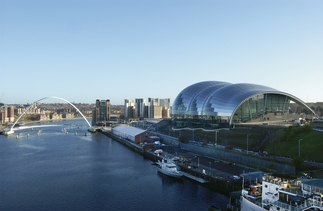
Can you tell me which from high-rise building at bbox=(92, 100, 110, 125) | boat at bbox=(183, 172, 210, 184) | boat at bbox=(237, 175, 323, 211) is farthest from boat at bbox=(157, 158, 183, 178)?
high-rise building at bbox=(92, 100, 110, 125)

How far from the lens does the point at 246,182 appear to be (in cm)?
1877

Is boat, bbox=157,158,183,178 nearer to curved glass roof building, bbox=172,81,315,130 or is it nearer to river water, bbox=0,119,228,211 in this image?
river water, bbox=0,119,228,211

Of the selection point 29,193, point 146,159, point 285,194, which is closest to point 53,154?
point 146,159

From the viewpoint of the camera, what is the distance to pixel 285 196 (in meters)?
13.1

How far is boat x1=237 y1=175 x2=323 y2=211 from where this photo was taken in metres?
11.9

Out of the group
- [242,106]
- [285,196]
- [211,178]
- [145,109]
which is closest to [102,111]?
[145,109]

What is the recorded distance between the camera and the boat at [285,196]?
11.9 meters

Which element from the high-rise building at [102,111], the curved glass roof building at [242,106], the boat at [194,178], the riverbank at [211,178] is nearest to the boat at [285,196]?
the riverbank at [211,178]

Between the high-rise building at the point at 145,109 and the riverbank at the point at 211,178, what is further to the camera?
the high-rise building at the point at 145,109

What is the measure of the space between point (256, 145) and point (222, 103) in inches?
443

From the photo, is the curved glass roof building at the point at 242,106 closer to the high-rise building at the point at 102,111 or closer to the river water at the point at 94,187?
the river water at the point at 94,187

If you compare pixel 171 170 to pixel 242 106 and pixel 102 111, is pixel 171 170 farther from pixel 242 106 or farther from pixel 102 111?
pixel 102 111

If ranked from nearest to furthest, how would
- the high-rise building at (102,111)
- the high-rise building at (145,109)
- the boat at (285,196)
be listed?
the boat at (285,196) → the high-rise building at (102,111) → the high-rise building at (145,109)

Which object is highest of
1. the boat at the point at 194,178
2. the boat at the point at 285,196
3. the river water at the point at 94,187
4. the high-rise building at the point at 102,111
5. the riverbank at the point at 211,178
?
the high-rise building at the point at 102,111
